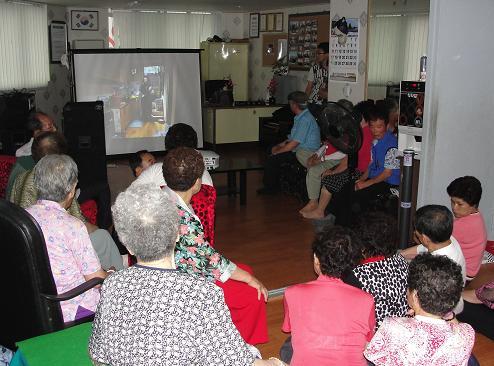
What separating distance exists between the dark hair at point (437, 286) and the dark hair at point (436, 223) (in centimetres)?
96

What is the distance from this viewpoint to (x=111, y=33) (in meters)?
10.4

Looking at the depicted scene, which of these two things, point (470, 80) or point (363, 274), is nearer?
point (363, 274)

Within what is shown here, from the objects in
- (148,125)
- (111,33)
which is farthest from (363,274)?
(111,33)

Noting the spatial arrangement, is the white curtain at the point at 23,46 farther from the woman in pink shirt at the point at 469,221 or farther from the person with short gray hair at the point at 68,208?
the woman in pink shirt at the point at 469,221

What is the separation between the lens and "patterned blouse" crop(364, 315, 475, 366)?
190 centimetres

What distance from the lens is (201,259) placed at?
2.59 m

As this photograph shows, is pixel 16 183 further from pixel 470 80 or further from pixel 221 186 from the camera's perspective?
pixel 221 186

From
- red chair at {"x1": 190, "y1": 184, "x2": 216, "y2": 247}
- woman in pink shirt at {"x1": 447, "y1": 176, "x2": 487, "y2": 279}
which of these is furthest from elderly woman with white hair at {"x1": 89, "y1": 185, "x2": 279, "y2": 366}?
woman in pink shirt at {"x1": 447, "y1": 176, "x2": 487, "y2": 279}

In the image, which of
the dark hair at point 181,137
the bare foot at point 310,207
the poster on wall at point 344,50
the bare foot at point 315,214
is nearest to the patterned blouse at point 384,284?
the dark hair at point 181,137

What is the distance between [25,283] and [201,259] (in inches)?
27.8

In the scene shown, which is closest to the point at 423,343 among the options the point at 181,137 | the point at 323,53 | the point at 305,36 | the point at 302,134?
the point at 181,137

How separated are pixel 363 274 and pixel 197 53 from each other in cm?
687

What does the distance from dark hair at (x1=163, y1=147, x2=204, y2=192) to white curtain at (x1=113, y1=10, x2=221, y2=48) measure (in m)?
8.22

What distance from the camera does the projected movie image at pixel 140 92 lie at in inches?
324
